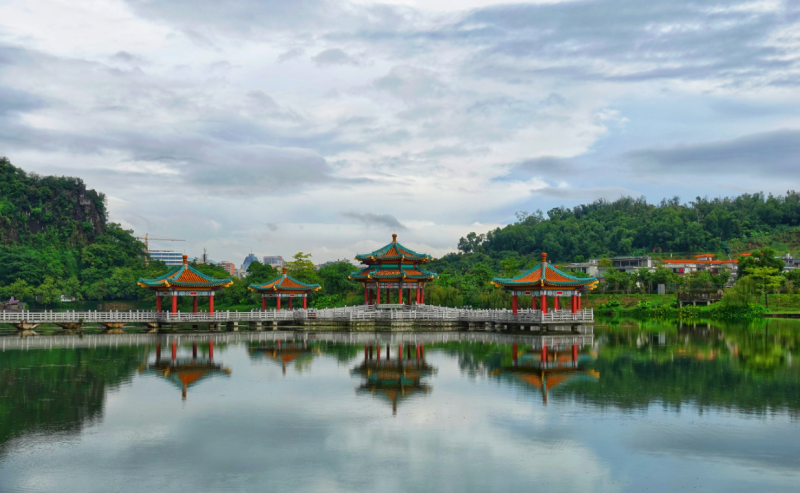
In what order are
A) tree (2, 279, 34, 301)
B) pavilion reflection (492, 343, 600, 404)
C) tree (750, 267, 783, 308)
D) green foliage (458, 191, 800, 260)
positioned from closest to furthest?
1. pavilion reflection (492, 343, 600, 404)
2. tree (750, 267, 783, 308)
3. tree (2, 279, 34, 301)
4. green foliage (458, 191, 800, 260)

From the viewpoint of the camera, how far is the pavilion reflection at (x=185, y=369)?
20812 mm

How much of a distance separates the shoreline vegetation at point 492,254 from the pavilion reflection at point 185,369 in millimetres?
29501

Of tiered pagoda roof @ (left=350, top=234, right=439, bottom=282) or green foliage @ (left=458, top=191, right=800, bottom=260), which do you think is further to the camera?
green foliage @ (left=458, top=191, right=800, bottom=260)

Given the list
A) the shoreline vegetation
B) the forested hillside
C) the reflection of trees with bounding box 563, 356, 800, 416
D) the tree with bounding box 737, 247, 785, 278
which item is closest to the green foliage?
Result: the shoreline vegetation

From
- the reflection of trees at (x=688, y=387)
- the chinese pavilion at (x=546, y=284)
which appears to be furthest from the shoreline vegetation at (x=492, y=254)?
the reflection of trees at (x=688, y=387)

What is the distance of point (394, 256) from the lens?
146 ft

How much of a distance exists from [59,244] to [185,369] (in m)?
74.8

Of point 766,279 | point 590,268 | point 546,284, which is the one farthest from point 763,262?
point 546,284

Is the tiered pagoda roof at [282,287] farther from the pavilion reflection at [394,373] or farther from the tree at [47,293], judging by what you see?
the tree at [47,293]

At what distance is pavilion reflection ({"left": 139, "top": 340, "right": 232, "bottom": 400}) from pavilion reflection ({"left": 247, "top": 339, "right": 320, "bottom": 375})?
7.49 ft

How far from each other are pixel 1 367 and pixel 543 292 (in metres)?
27.7

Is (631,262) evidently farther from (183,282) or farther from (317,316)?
(183,282)

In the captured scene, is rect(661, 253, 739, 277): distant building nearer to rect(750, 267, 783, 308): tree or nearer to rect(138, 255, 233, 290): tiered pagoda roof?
rect(750, 267, 783, 308): tree

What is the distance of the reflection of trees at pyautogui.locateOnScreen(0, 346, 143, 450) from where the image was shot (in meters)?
14.6
